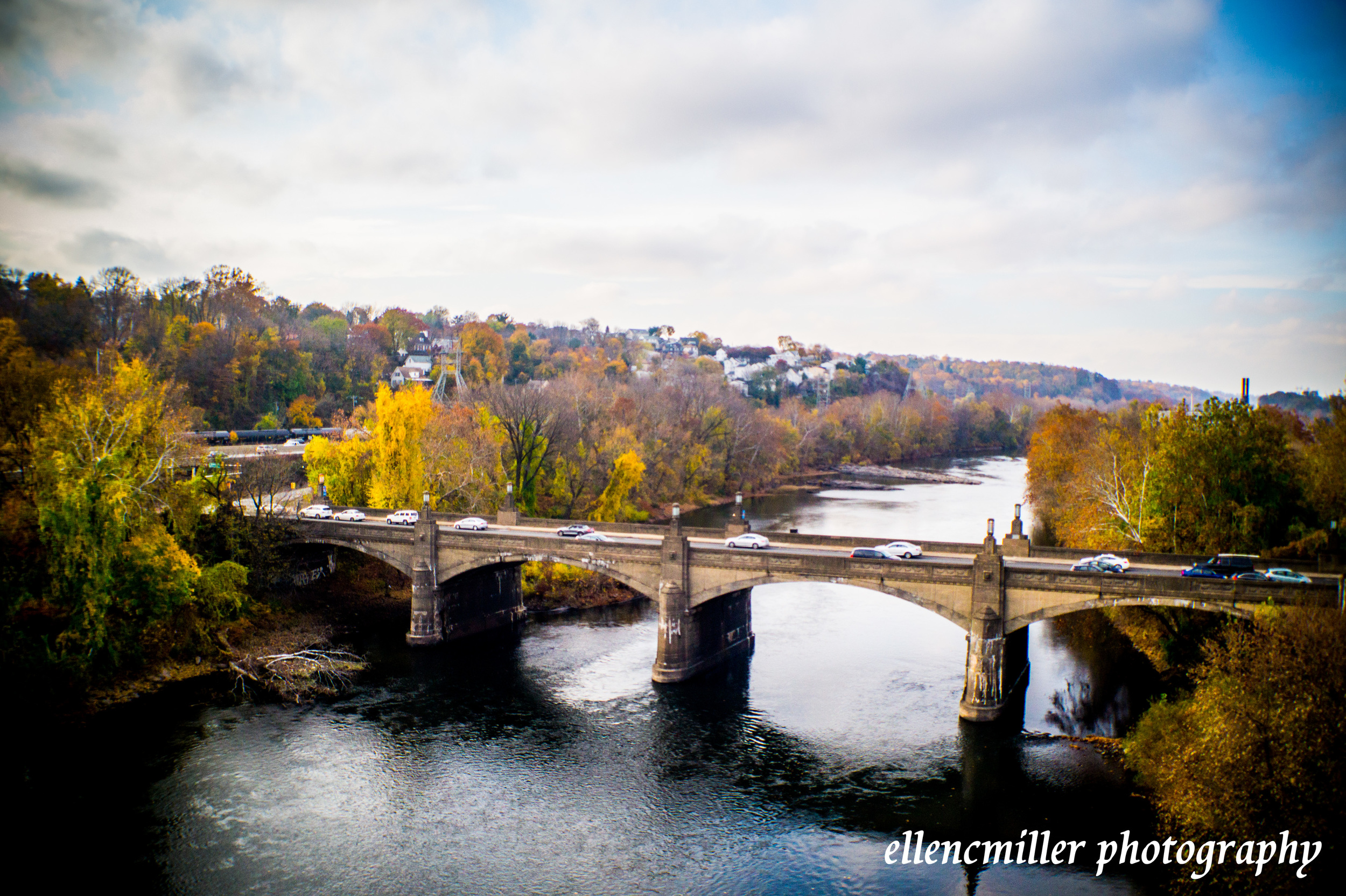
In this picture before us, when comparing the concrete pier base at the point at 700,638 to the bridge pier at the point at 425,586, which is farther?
the bridge pier at the point at 425,586

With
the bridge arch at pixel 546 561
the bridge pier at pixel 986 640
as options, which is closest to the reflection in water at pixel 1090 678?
the bridge pier at pixel 986 640

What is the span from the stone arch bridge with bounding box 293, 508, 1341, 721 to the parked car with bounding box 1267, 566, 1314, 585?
10.5 inches

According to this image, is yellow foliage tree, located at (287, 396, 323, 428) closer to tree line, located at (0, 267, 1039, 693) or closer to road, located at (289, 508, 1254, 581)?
tree line, located at (0, 267, 1039, 693)

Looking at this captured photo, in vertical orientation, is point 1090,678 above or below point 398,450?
below

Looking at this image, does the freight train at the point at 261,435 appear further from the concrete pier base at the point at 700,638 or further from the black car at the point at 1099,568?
the black car at the point at 1099,568

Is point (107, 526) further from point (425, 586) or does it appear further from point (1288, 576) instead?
point (1288, 576)

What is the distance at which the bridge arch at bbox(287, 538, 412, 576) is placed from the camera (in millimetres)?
49875

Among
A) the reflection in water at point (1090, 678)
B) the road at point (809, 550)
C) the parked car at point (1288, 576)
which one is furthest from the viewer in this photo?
the reflection in water at point (1090, 678)

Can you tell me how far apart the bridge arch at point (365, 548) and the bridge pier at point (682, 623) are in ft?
51.2

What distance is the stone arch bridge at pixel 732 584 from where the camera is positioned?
114ft

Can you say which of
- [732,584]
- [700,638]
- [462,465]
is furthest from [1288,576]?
[462,465]

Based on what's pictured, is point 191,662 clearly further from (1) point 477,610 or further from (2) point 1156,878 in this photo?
(2) point 1156,878

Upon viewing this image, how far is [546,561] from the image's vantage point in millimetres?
47000

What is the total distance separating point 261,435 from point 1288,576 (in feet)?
310
